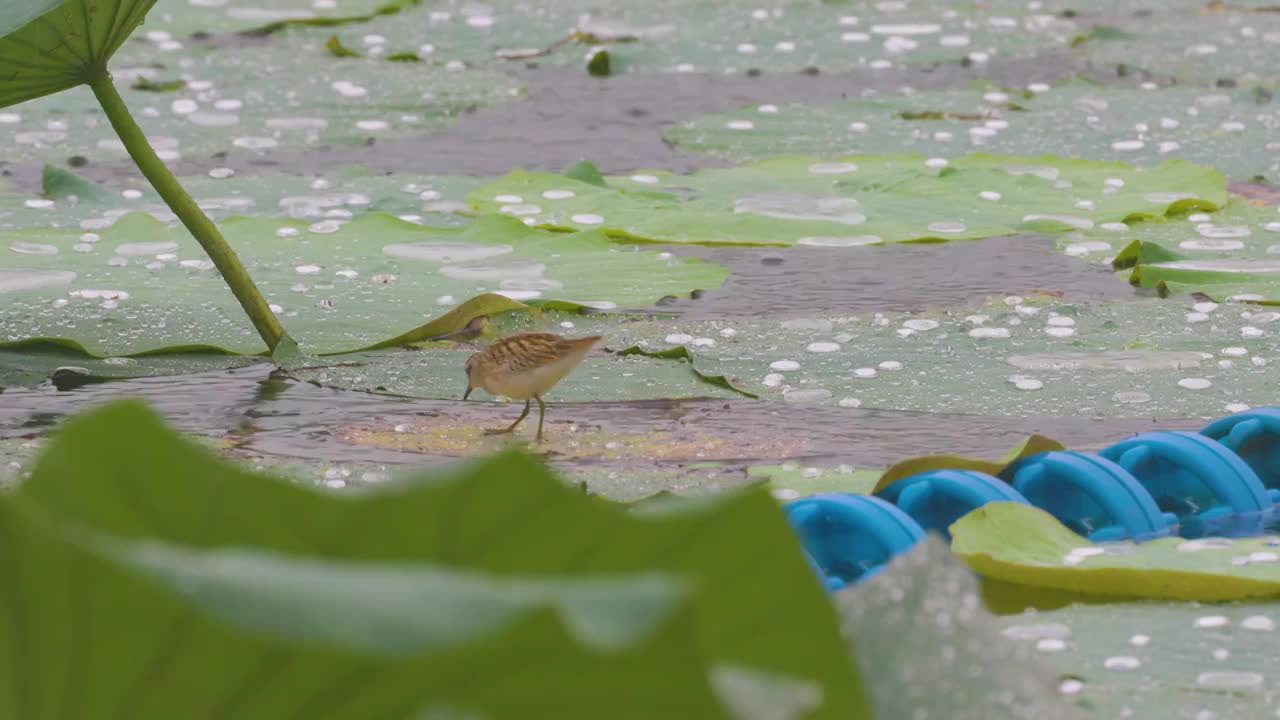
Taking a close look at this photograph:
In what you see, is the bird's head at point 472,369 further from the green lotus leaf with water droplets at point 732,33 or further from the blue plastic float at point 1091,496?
the green lotus leaf with water droplets at point 732,33

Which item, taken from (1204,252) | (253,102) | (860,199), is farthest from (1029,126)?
(253,102)

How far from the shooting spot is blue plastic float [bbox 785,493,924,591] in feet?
5.72

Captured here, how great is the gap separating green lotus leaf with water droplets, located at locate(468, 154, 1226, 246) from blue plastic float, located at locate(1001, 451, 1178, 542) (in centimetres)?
136

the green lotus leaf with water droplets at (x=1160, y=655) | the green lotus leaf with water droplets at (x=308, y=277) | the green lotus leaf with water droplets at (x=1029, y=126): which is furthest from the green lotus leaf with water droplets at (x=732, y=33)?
the green lotus leaf with water droplets at (x=1160, y=655)

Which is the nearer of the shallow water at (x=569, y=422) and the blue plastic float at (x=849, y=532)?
the blue plastic float at (x=849, y=532)

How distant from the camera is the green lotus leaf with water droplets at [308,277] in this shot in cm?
274

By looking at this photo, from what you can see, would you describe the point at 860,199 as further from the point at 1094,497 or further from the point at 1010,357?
the point at 1094,497

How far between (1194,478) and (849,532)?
1.58 ft

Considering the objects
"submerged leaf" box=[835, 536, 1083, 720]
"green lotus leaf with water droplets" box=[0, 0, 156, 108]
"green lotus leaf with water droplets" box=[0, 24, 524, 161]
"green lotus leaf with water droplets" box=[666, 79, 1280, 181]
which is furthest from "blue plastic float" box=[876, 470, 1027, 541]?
"green lotus leaf with water droplets" box=[0, 24, 524, 161]

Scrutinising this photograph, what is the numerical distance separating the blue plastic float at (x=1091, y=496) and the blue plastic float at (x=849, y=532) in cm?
22

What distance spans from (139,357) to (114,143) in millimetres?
1654

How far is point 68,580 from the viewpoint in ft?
1.40

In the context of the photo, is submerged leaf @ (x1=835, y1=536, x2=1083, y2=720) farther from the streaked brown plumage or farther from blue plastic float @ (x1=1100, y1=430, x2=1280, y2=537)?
the streaked brown plumage

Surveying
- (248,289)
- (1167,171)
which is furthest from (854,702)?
(1167,171)
